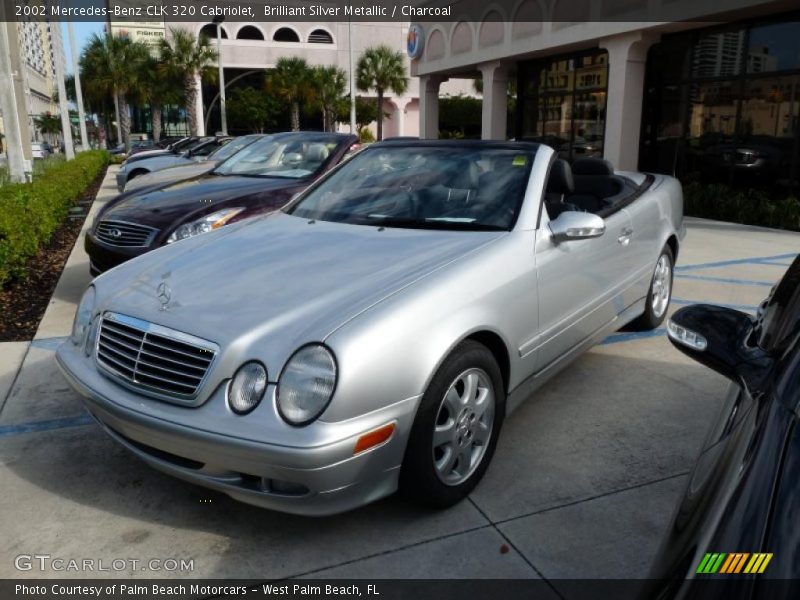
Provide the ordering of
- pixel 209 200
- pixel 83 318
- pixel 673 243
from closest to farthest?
1. pixel 83 318
2. pixel 673 243
3. pixel 209 200

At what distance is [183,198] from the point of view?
6051mm

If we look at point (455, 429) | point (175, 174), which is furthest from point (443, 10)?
point (455, 429)

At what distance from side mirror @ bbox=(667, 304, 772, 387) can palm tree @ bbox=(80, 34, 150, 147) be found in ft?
156

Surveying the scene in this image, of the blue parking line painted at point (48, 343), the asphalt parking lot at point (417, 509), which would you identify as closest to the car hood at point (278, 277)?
the asphalt parking lot at point (417, 509)

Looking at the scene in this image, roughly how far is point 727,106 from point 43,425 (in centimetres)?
1465

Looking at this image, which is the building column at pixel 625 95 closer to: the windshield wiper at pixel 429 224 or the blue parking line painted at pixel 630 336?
the blue parking line painted at pixel 630 336

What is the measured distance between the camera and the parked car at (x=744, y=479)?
1.25 m

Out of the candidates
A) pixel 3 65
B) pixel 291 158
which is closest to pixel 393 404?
pixel 291 158

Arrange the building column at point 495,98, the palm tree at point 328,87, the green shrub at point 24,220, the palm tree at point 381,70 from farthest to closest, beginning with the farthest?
the palm tree at point 328,87, the palm tree at point 381,70, the building column at point 495,98, the green shrub at point 24,220

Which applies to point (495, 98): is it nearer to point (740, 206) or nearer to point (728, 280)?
point (740, 206)

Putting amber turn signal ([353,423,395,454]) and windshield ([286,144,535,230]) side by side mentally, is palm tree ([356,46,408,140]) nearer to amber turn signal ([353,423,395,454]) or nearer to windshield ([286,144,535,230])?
windshield ([286,144,535,230])

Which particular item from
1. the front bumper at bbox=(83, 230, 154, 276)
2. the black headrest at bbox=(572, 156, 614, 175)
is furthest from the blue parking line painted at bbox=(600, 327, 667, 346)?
the front bumper at bbox=(83, 230, 154, 276)

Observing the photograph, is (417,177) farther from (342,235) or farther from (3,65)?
(3,65)

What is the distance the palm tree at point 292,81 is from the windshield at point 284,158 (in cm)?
4472
